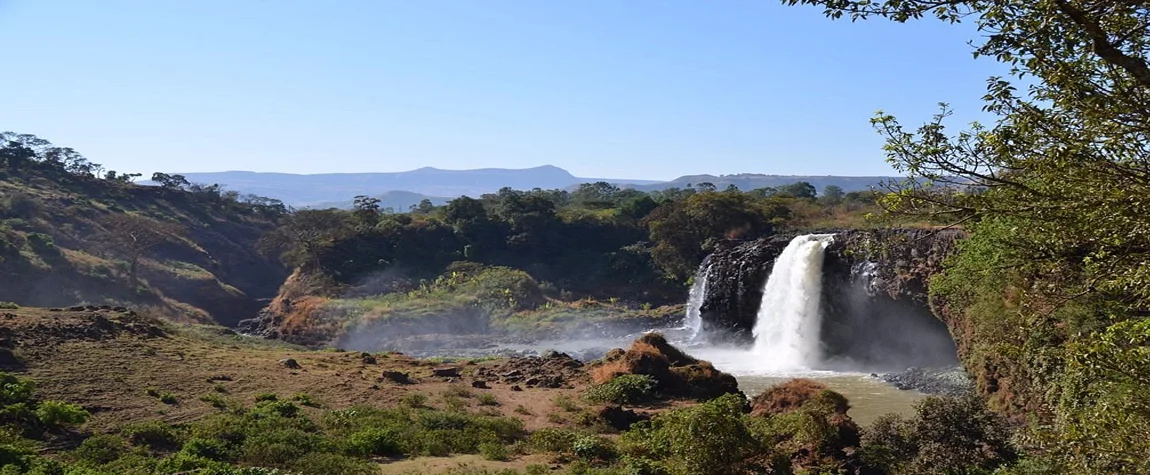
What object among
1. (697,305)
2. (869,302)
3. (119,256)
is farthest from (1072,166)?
(119,256)

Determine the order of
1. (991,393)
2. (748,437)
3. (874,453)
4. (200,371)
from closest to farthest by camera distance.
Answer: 1. (748,437)
2. (874,453)
3. (991,393)
4. (200,371)

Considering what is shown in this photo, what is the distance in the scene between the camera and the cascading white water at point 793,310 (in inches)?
1089

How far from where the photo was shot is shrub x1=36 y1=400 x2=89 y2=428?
1305 centimetres

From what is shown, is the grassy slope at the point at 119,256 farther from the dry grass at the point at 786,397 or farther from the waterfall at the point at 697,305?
the dry grass at the point at 786,397

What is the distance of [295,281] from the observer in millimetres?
48094

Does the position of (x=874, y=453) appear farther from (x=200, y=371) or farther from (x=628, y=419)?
(x=200, y=371)

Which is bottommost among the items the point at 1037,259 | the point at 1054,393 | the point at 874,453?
the point at 874,453

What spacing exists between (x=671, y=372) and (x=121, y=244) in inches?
1697

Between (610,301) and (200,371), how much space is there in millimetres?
28528

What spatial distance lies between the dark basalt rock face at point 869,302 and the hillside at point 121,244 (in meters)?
31.1

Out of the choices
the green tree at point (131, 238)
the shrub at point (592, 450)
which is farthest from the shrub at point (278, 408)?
the green tree at point (131, 238)

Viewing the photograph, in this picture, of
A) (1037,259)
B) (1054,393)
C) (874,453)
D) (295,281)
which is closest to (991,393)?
(1054,393)

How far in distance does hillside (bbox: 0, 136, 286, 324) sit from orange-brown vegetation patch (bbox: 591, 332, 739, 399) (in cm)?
3079

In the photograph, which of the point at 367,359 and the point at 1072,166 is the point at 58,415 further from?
the point at 1072,166
